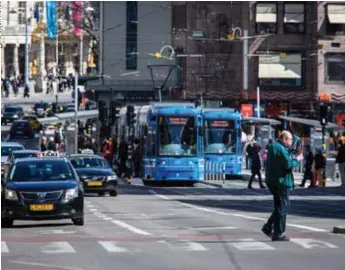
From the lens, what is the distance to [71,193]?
25.4m

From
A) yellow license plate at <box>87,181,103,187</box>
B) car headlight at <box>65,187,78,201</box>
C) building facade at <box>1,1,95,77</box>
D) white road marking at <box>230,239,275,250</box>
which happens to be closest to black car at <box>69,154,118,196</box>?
yellow license plate at <box>87,181,103,187</box>

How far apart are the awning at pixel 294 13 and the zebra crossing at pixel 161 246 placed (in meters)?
55.6

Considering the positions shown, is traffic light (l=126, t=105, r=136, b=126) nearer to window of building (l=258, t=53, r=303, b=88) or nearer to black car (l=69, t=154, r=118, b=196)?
black car (l=69, t=154, r=118, b=196)

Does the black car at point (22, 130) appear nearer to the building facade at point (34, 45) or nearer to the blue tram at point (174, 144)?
the building facade at point (34, 45)

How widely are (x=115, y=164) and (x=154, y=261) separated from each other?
40.5 meters

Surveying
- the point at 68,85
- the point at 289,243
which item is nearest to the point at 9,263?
the point at 289,243

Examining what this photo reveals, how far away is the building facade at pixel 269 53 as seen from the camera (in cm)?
7444

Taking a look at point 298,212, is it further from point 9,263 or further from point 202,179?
point 202,179

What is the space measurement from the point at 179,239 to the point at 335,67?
182ft

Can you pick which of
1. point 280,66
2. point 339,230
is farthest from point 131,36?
point 339,230

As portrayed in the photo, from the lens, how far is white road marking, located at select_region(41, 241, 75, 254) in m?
18.8

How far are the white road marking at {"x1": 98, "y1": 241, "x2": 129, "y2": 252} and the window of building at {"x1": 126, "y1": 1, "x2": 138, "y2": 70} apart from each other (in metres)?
65.9

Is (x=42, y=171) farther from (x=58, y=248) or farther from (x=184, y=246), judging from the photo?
(x=184, y=246)

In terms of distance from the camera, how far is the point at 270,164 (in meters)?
20.0
